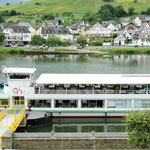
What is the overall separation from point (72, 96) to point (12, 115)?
556 centimetres

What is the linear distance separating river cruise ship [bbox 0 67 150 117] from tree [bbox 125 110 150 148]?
9.27 m

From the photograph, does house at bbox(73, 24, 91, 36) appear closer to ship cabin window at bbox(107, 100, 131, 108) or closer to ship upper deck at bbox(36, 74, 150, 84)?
ship upper deck at bbox(36, 74, 150, 84)

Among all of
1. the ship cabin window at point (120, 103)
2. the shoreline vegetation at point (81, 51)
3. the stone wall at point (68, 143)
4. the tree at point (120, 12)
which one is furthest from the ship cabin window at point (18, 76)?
the tree at point (120, 12)

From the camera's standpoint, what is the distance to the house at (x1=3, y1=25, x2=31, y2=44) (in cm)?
12131

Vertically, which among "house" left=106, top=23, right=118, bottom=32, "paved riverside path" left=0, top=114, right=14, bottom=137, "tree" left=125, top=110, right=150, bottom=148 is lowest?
"paved riverside path" left=0, top=114, right=14, bottom=137

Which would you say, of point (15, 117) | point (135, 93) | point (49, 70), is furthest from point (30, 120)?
point (49, 70)

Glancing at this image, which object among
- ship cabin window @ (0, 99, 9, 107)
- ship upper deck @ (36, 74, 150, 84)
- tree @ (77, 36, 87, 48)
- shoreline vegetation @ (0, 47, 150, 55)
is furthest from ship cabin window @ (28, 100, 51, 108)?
tree @ (77, 36, 87, 48)

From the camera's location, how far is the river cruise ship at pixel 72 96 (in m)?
27.1

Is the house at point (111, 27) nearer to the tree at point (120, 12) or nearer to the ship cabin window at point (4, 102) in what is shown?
the tree at point (120, 12)

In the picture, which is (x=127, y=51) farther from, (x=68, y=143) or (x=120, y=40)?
(x=68, y=143)

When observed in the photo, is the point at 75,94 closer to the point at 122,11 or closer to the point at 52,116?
the point at 52,116

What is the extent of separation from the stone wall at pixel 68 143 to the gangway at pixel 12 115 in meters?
1.74

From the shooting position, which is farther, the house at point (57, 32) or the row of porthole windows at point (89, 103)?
the house at point (57, 32)

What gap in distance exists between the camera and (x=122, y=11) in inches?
7160
